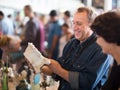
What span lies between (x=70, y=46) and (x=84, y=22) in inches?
9.5

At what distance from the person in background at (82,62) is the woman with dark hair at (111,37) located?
29 centimetres

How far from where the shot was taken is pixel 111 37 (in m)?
1.72

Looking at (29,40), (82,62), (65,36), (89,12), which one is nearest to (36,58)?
(82,62)

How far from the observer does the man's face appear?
2262mm

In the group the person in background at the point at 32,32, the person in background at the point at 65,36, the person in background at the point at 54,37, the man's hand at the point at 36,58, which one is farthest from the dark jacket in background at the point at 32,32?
the man's hand at the point at 36,58

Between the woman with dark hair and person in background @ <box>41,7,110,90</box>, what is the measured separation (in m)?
0.29

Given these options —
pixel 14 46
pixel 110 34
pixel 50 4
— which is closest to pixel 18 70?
pixel 14 46

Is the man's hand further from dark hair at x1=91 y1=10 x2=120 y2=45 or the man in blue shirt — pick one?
dark hair at x1=91 y1=10 x2=120 y2=45

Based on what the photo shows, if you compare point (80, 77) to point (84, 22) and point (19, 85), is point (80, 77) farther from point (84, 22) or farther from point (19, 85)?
point (19, 85)

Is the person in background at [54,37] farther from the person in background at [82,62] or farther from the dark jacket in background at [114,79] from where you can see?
the dark jacket in background at [114,79]

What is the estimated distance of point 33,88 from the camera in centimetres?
252

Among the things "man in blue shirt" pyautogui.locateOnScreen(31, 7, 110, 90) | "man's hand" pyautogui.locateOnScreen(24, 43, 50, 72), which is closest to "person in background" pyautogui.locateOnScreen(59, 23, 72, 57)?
"man in blue shirt" pyautogui.locateOnScreen(31, 7, 110, 90)

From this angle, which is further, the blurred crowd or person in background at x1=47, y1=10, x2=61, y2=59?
person in background at x1=47, y1=10, x2=61, y2=59

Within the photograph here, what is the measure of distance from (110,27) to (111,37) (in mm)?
53
